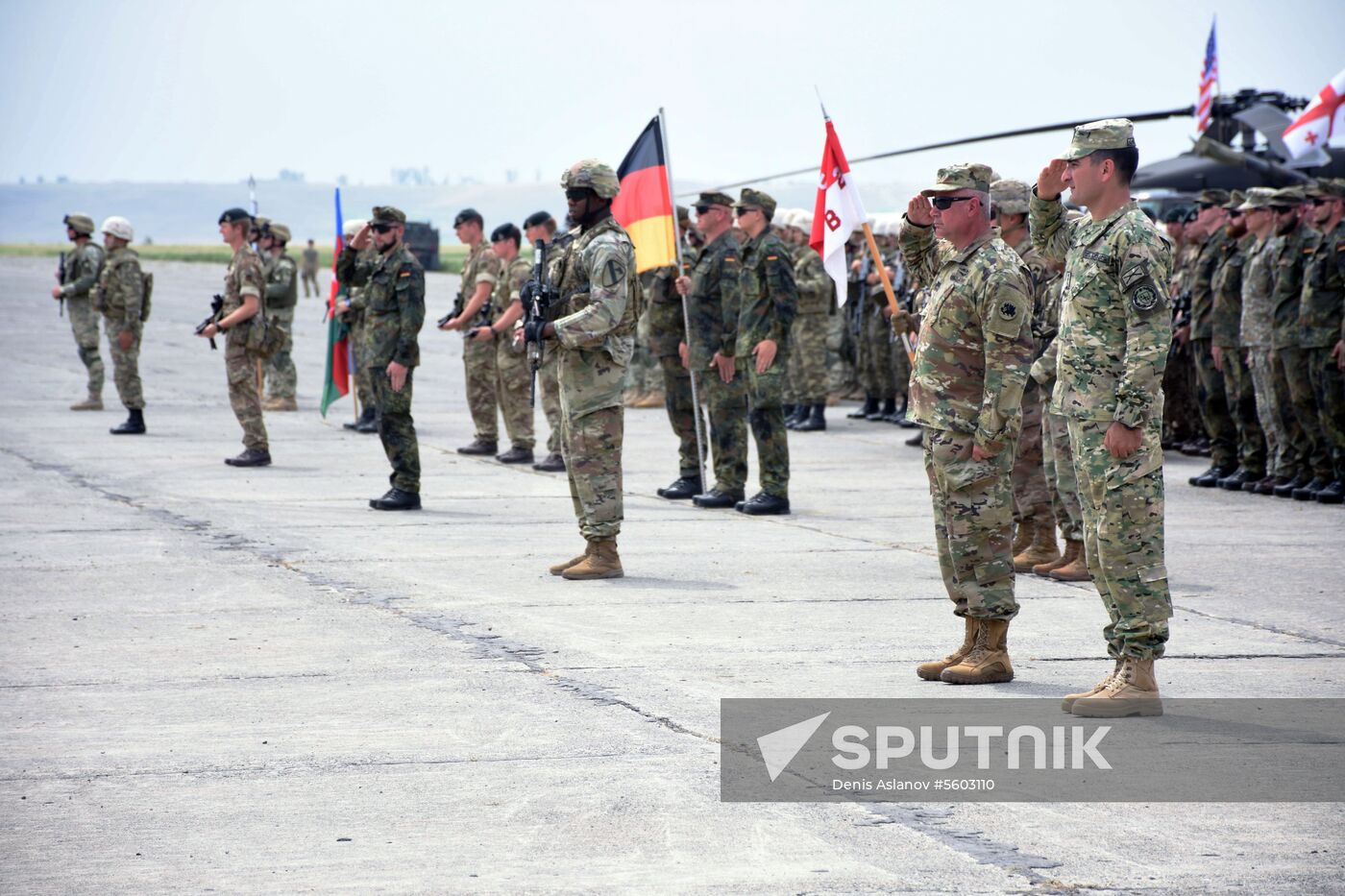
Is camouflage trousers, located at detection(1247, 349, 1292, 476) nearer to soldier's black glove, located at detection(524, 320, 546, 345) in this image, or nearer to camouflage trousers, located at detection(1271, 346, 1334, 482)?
camouflage trousers, located at detection(1271, 346, 1334, 482)

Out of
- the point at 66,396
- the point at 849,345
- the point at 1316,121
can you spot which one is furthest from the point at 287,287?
the point at 1316,121

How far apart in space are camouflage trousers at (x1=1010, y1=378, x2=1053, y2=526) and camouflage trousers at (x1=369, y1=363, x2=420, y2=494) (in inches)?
173

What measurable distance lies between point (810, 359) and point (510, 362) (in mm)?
4456

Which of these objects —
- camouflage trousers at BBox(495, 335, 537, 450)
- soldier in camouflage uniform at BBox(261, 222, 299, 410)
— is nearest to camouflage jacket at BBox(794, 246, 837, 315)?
camouflage trousers at BBox(495, 335, 537, 450)

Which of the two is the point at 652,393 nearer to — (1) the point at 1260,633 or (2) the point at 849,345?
(2) the point at 849,345

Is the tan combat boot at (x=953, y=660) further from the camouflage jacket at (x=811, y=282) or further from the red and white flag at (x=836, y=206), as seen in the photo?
the camouflage jacket at (x=811, y=282)

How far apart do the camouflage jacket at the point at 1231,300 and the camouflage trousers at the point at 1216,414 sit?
42 centimetres

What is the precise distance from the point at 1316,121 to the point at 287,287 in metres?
11.5

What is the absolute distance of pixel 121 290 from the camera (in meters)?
17.1

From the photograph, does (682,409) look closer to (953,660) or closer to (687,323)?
(687,323)

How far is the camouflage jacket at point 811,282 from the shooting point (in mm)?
18391

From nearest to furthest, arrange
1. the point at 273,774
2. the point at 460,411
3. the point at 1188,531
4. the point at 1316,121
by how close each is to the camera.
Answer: the point at 273,774 < the point at 1188,531 < the point at 1316,121 < the point at 460,411

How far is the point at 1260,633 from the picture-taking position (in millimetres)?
7516

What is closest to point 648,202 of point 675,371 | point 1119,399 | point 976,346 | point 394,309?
point 675,371
